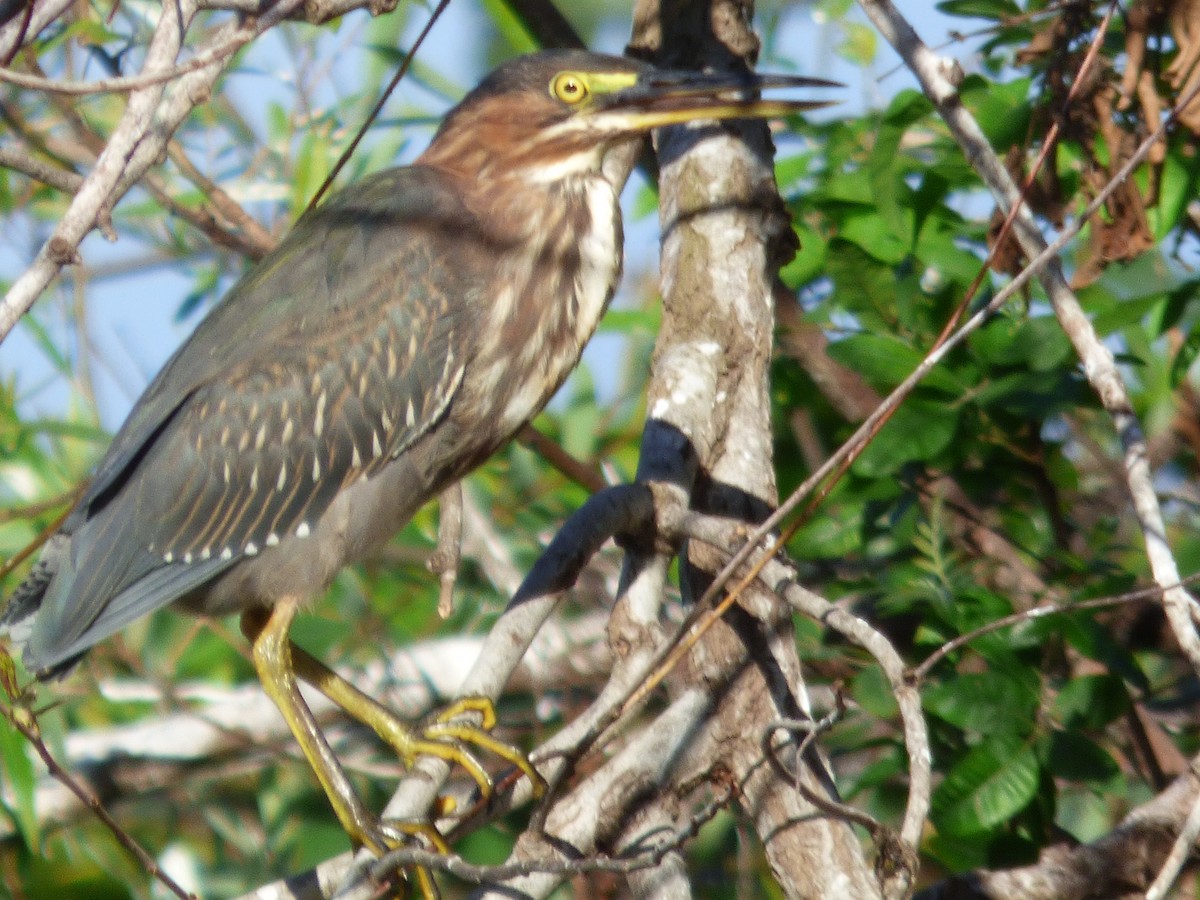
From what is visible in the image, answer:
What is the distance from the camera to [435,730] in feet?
8.81

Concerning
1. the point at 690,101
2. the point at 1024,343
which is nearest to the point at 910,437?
the point at 1024,343

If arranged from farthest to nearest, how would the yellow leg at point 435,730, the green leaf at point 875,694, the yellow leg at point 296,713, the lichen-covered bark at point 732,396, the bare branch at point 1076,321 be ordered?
the green leaf at point 875,694 < the yellow leg at point 296,713 < the yellow leg at point 435,730 < the lichen-covered bark at point 732,396 < the bare branch at point 1076,321

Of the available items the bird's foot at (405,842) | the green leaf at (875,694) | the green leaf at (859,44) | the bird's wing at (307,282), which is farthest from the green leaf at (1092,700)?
the green leaf at (859,44)

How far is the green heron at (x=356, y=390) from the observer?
107 inches

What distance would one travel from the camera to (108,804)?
3807 mm

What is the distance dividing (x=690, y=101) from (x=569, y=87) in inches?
10.4

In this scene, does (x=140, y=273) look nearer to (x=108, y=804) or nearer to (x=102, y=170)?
→ (x=108, y=804)

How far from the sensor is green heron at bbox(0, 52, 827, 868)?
8.93 ft

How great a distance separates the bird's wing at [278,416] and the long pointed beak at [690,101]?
36 cm

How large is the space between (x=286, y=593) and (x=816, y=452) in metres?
1.27

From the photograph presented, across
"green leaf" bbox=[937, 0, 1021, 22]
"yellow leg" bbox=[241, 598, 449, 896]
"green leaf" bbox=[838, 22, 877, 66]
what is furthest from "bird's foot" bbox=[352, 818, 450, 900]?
"green leaf" bbox=[838, 22, 877, 66]

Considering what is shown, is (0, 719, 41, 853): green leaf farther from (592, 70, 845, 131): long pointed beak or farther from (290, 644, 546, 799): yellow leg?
(592, 70, 845, 131): long pointed beak

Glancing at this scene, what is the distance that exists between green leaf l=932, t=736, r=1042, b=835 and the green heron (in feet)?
2.55

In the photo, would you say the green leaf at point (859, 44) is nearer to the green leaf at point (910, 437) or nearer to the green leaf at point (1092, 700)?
the green leaf at point (910, 437)
